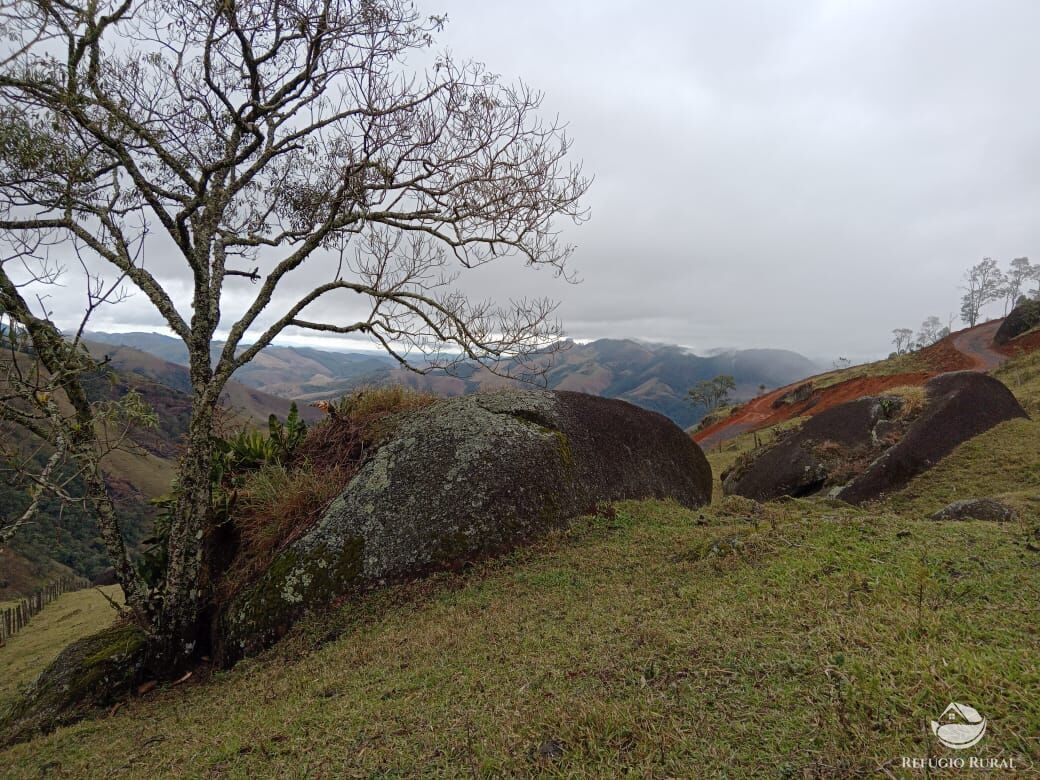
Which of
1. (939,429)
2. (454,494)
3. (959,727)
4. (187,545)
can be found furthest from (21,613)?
(939,429)

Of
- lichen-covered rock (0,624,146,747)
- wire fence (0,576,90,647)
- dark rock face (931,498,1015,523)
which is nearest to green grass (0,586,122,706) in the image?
wire fence (0,576,90,647)

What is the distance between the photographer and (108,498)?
5.83 m

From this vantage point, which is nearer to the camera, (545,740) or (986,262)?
(545,740)

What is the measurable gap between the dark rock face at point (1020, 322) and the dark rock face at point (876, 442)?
123ft

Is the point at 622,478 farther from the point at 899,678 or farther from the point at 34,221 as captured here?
the point at 34,221

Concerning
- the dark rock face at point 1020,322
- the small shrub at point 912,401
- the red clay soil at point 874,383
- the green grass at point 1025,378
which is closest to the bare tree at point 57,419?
the small shrub at point 912,401

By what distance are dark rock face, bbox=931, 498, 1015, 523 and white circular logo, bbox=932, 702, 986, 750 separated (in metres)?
5.95

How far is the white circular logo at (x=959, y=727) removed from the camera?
2.01 m

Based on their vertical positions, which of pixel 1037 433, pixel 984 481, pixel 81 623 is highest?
pixel 1037 433

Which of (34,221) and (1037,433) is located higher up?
(34,221)

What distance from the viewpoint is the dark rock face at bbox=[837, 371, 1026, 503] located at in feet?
40.6

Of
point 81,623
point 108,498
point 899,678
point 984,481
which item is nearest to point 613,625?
point 899,678

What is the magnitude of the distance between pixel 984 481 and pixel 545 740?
12.9 m

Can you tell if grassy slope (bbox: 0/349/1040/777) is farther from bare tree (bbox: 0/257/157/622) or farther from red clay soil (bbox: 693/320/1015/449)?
red clay soil (bbox: 693/320/1015/449)
